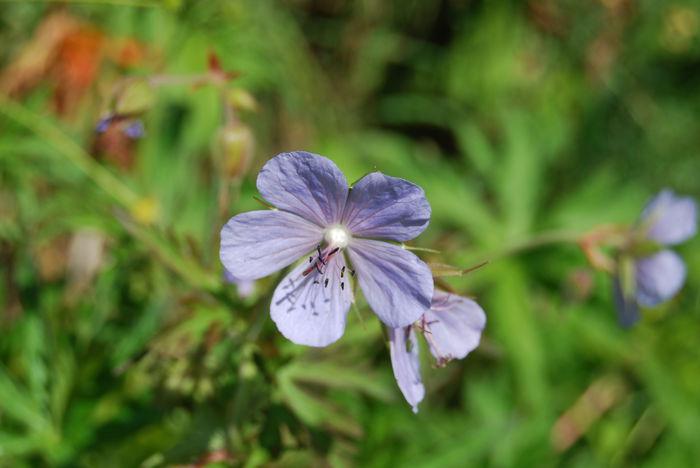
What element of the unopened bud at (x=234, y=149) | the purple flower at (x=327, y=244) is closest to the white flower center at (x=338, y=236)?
the purple flower at (x=327, y=244)

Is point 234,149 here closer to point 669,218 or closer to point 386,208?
point 386,208

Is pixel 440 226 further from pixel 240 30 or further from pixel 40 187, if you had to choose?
pixel 40 187

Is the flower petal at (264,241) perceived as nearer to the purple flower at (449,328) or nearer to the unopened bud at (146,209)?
the purple flower at (449,328)

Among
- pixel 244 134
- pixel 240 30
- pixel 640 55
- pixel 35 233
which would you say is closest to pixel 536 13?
pixel 640 55

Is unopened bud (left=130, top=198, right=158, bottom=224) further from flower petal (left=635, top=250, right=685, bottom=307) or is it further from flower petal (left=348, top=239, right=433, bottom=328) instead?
flower petal (left=635, top=250, right=685, bottom=307)

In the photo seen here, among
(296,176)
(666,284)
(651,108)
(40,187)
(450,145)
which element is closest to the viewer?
(296,176)

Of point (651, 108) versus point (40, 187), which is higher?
point (651, 108)

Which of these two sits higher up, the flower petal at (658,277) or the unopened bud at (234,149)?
the flower petal at (658,277)
